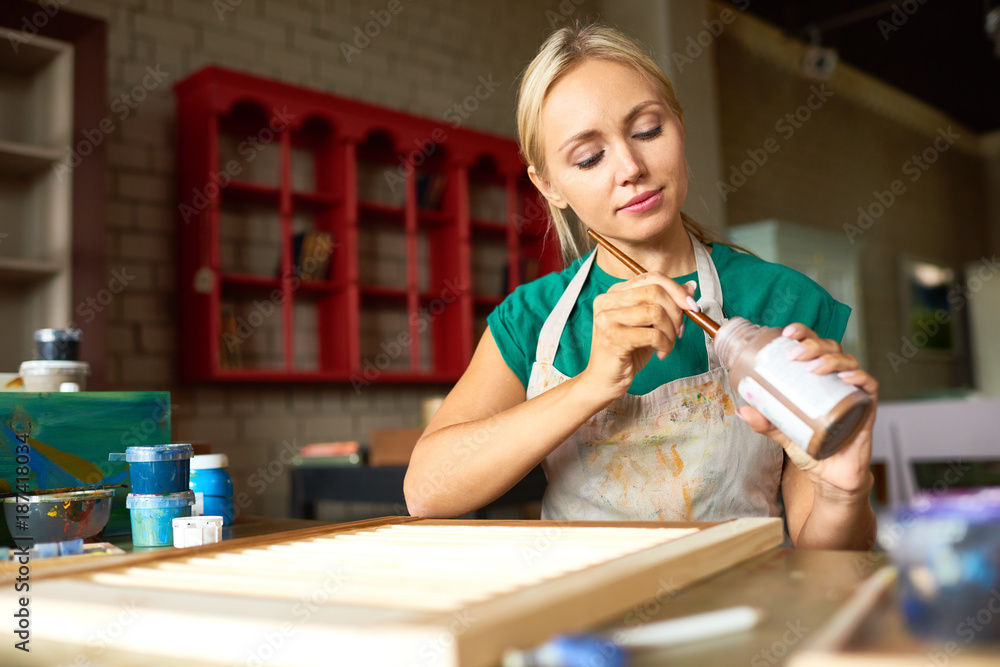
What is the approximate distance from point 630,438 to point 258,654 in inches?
34.2

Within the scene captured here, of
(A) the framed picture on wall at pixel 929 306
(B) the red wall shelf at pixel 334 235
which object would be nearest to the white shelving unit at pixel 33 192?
(B) the red wall shelf at pixel 334 235

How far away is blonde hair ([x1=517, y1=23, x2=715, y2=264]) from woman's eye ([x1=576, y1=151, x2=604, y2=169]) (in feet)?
0.47

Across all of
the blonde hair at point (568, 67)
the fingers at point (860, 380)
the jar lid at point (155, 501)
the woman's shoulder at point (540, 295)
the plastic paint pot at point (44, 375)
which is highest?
the blonde hair at point (568, 67)

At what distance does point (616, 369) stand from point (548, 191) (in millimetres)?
533

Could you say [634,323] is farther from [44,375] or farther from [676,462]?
[44,375]

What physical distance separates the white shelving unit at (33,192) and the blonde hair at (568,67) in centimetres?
206

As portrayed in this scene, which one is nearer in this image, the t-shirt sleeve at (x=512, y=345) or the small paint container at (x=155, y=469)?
the small paint container at (x=155, y=469)

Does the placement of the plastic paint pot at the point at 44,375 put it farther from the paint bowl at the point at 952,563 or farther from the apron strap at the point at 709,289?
the paint bowl at the point at 952,563

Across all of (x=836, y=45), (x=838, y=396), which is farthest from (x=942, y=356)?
(x=838, y=396)

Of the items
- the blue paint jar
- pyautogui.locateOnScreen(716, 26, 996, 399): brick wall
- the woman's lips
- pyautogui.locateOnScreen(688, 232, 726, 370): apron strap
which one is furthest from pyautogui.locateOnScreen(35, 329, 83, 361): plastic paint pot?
pyautogui.locateOnScreen(716, 26, 996, 399): brick wall

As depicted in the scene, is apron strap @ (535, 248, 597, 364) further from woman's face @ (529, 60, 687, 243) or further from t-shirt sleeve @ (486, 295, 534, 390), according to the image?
woman's face @ (529, 60, 687, 243)

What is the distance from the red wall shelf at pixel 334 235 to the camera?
137 inches

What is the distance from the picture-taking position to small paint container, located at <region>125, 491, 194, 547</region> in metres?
1.08

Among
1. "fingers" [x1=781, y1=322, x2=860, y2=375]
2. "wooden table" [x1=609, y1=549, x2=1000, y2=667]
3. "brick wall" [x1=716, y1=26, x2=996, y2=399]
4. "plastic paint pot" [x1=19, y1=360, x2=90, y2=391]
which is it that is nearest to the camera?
"wooden table" [x1=609, y1=549, x2=1000, y2=667]
